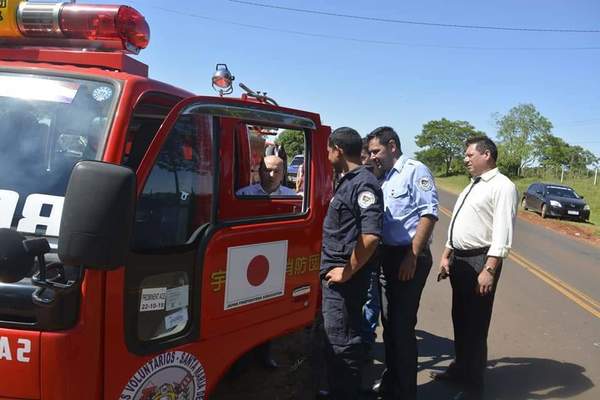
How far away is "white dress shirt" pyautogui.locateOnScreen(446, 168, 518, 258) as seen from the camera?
154 inches

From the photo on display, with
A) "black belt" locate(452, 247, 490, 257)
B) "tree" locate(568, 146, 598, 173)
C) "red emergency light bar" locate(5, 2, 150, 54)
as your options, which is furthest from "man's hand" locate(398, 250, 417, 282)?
"tree" locate(568, 146, 598, 173)

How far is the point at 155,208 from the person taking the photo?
2.29m

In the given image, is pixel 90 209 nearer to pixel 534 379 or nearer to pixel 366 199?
pixel 366 199

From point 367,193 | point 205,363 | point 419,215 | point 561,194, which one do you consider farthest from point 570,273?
point 561,194

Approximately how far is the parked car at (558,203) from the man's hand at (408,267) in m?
19.0

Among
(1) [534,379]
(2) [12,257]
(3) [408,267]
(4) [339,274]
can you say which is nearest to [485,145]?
(3) [408,267]

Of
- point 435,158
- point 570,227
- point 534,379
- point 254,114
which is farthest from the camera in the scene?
point 435,158

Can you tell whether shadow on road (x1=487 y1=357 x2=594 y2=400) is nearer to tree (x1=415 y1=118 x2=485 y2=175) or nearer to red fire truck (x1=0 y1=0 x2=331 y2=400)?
red fire truck (x1=0 y1=0 x2=331 y2=400)

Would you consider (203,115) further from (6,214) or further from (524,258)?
(524,258)

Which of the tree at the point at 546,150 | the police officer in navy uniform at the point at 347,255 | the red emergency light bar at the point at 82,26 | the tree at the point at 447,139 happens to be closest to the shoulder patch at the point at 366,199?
the police officer in navy uniform at the point at 347,255

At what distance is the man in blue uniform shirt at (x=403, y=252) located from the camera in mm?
3660

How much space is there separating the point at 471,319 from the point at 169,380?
273 cm

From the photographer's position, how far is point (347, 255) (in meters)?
3.18

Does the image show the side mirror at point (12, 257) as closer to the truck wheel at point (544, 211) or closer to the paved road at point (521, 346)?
the paved road at point (521, 346)
